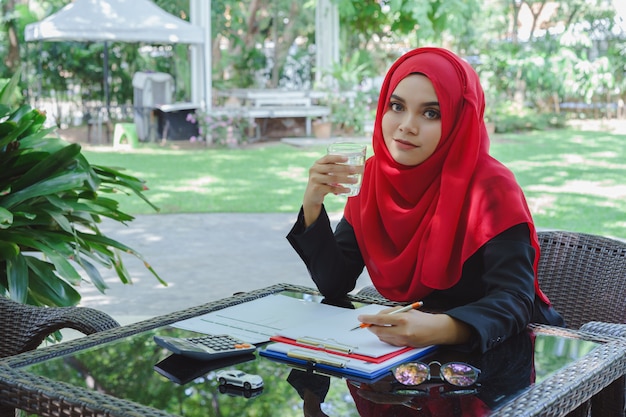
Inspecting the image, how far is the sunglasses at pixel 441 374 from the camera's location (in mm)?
1424

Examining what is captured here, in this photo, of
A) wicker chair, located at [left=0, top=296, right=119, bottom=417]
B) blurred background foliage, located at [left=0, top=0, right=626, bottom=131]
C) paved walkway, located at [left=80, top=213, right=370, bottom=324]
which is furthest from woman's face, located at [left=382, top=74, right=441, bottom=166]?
Result: blurred background foliage, located at [left=0, top=0, right=626, bottom=131]

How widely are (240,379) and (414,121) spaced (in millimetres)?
761

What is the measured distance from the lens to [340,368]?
4.87ft

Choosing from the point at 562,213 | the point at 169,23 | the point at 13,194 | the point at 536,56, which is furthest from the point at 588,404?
the point at 536,56

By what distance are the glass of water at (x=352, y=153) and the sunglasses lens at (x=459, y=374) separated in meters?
0.49

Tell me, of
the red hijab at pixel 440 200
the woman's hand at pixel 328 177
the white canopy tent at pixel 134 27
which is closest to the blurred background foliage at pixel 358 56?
the white canopy tent at pixel 134 27

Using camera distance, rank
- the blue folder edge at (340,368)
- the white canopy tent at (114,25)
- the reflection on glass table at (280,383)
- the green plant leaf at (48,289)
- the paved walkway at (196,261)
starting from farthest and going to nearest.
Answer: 1. the white canopy tent at (114,25)
2. the paved walkway at (196,261)
3. the green plant leaf at (48,289)
4. the blue folder edge at (340,368)
5. the reflection on glass table at (280,383)

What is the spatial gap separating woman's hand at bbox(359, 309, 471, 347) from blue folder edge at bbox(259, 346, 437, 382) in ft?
0.09

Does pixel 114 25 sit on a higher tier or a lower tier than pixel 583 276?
higher

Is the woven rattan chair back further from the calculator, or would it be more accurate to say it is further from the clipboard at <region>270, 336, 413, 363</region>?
the calculator

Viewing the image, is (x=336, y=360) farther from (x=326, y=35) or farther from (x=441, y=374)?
(x=326, y=35)

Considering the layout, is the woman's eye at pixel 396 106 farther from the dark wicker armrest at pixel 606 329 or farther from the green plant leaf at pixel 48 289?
the green plant leaf at pixel 48 289

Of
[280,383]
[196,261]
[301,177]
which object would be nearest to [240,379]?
[280,383]

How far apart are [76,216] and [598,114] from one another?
498 inches
